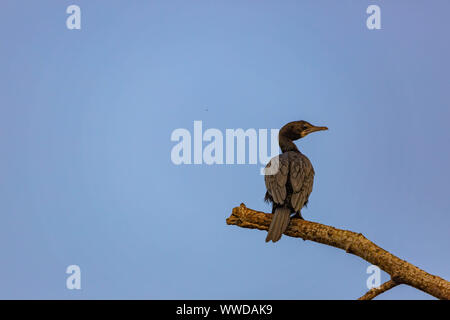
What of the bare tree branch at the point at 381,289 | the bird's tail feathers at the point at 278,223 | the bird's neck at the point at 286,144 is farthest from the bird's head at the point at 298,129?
the bare tree branch at the point at 381,289

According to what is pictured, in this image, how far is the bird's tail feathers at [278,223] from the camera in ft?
9.02

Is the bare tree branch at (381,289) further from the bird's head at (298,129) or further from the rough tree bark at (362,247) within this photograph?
the bird's head at (298,129)

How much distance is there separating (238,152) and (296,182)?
1.68 feet

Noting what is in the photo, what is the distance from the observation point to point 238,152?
3271mm

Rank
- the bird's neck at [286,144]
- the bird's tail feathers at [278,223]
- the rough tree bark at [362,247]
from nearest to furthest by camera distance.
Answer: the rough tree bark at [362,247] → the bird's tail feathers at [278,223] → the bird's neck at [286,144]

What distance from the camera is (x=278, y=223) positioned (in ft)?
9.14

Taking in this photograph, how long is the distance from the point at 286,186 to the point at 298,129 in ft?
1.68

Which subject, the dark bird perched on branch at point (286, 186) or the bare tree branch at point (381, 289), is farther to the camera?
the dark bird perched on branch at point (286, 186)

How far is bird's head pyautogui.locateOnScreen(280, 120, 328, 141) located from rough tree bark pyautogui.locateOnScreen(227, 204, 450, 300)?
0.68 meters

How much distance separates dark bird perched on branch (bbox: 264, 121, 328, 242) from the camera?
110 inches

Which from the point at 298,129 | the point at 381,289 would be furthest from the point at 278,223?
the point at 298,129

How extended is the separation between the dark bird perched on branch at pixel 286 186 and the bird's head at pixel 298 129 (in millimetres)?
138
